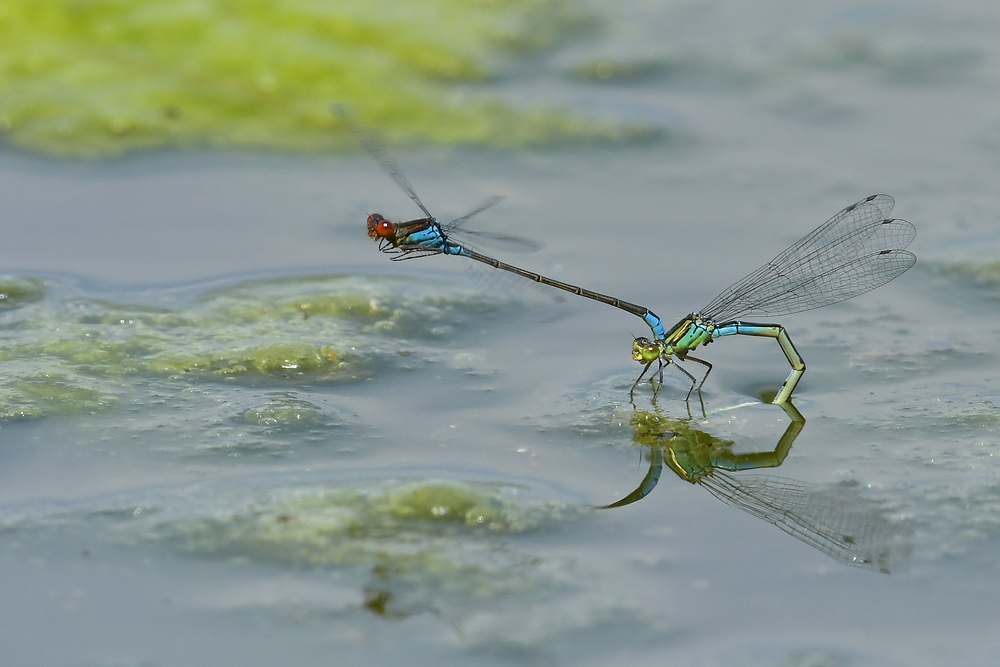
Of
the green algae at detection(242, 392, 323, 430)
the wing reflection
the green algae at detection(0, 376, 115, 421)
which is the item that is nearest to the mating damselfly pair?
the wing reflection

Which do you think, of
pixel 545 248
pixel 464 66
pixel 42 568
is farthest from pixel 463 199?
pixel 42 568

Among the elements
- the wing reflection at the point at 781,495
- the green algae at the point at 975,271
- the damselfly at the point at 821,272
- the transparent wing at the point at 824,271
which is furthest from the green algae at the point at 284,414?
the green algae at the point at 975,271

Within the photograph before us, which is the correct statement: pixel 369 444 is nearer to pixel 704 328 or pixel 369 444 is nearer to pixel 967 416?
pixel 704 328

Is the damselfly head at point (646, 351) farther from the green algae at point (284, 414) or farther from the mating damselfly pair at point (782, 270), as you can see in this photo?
the green algae at point (284, 414)

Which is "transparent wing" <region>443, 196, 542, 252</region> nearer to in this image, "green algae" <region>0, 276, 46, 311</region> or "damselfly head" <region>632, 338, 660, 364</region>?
"damselfly head" <region>632, 338, 660, 364</region>

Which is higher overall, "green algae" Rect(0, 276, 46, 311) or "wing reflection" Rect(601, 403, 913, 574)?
"green algae" Rect(0, 276, 46, 311)

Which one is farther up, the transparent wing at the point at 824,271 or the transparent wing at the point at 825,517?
the transparent wing at the point at 824,271
